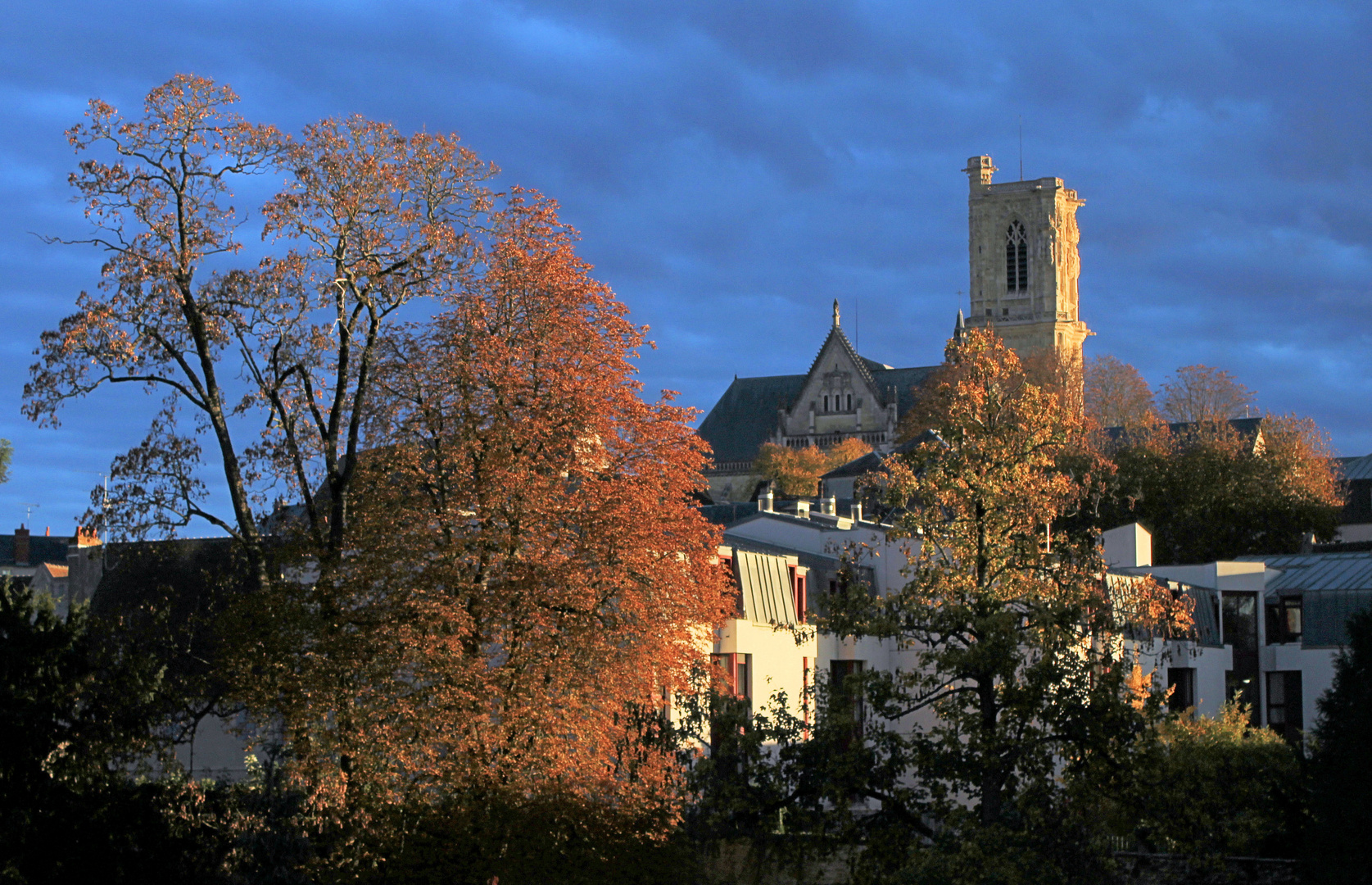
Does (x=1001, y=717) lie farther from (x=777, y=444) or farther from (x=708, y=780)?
(x=777, y=444)

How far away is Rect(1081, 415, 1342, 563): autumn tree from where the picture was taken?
7769 centimetres

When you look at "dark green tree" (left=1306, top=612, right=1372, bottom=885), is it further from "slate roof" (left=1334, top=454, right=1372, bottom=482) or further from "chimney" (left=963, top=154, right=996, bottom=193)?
"chimney" (left=963, top=154, right=996, bottom=193)

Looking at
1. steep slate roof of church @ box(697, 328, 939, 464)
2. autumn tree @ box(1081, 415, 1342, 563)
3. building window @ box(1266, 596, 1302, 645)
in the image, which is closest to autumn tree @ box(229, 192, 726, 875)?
building window @ box(1266, 596, 1302, 645)

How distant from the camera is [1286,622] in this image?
59625 millimetres

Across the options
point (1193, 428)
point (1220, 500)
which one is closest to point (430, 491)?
point (1220, 500)

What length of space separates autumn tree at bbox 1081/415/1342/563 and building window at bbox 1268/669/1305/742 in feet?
55.7

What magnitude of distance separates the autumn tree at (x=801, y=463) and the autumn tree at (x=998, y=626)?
84976 mm

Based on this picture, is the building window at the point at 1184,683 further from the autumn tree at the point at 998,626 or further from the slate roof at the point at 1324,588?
the autumn tree at the point at 998,626

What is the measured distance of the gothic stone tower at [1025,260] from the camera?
156 meters

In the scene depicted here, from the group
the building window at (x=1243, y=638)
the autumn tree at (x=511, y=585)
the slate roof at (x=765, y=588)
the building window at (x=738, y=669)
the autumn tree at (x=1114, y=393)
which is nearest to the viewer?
the autumn tree at (x=511, y=585)

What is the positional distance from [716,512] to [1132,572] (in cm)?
2164

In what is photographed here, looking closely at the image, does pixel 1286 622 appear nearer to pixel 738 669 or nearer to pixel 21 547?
pixel 738 669

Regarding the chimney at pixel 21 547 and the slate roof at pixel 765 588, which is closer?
the slate roof at pixel 765 588

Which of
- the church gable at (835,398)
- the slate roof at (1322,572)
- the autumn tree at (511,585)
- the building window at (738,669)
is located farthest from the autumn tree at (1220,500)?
the church gable at (835,398)
